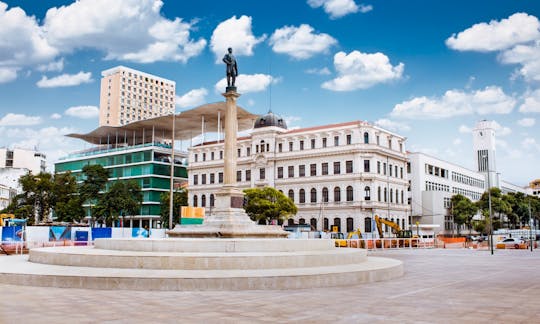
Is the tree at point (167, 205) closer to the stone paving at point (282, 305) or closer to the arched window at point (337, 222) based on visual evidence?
the arched window at point (337, 222)

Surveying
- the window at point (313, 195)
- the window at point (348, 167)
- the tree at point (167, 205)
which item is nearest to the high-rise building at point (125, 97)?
the tree at point (167, 205)

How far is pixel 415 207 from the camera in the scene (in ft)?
277

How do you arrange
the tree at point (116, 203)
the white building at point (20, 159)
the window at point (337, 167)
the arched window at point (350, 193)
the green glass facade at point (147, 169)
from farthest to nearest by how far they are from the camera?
1. the white building at point (20, 159)
2. the green glass facade at point (147, 169)
3. the tree at point (116, 203)
4. the window at point (337, 167)
5. the arched window at point (350, 193)

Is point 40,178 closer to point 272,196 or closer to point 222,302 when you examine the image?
point 272,196

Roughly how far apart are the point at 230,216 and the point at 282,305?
12054mm

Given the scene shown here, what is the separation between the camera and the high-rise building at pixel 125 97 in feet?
462

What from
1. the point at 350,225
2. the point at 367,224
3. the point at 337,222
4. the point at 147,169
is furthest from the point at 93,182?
the point at 367,224

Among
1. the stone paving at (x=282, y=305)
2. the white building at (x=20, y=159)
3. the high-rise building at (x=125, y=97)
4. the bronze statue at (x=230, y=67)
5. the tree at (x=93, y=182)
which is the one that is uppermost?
the high-rise building at (x=125, y=97)

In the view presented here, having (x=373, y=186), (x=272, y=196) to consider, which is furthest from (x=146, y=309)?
(x=373, y=186)

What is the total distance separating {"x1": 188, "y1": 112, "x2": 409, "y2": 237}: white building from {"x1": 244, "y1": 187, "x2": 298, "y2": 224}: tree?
7135mm

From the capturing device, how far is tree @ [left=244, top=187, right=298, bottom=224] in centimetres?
6395

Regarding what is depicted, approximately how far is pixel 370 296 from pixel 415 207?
75573mm

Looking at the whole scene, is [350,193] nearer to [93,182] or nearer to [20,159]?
[93,182]

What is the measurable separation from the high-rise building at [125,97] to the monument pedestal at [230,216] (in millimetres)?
117473
